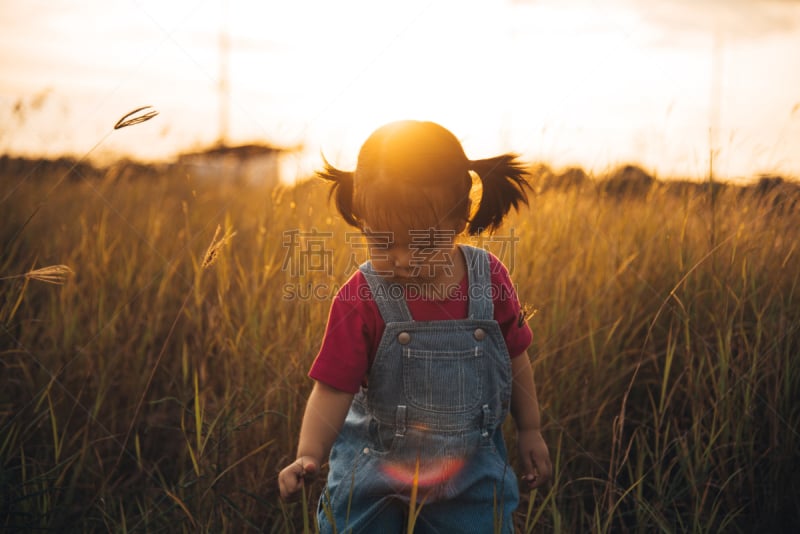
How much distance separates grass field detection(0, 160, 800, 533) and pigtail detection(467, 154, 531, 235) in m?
0.55

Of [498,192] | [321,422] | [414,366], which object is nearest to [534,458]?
[414,366]

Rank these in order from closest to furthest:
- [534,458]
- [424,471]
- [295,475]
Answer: [295,475] → [424,471] → [534,458]

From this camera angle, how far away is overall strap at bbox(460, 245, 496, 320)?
4.28 ft

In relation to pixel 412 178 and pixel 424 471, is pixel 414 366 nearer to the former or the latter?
pixel 424 471

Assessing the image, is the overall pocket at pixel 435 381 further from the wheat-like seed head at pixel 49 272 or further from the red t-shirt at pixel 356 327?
the wheat-like seed head at pixel 49 272

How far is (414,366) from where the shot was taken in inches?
49.2

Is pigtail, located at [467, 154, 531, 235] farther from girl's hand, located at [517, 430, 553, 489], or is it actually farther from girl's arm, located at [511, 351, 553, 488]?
girl's hand, located at [517, 430, 553, 489]

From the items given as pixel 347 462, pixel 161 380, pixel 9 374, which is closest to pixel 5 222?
pixel 9 374

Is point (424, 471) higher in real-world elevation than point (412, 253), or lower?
lower

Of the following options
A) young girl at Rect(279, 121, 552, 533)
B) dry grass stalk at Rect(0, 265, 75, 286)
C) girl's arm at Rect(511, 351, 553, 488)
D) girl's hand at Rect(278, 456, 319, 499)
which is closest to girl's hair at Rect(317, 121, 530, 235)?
young girl at Rect(279, 121, 552, 533)

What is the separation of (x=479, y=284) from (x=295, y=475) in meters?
0.60

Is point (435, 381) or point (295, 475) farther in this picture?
point (435, 381)

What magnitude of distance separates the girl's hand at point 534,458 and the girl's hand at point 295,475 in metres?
0.53

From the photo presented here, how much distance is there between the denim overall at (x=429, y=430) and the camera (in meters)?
1.25
